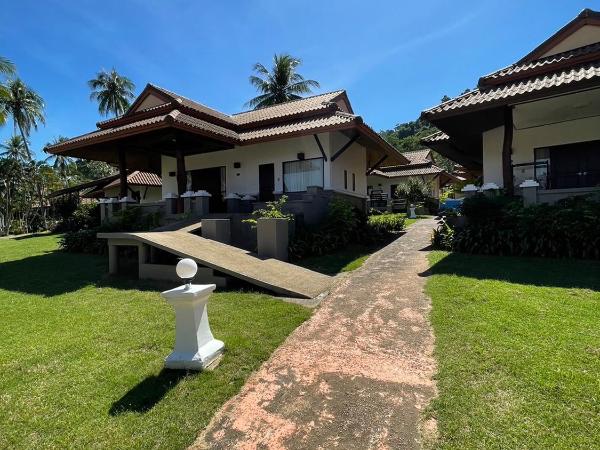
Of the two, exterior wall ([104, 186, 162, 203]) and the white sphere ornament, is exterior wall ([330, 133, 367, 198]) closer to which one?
the white sphere ornament

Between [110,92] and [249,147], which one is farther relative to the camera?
[110,92]

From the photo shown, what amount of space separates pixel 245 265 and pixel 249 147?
837 cm

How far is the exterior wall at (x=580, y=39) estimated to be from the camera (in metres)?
10.0

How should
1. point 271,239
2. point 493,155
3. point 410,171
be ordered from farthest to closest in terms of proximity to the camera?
point 410,171
point 493,155
point 271,239

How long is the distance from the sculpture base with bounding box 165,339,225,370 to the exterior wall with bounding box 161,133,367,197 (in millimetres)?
9573

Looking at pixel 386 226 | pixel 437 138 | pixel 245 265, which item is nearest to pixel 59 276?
pixel 245 265

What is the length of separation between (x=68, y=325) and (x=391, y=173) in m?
28.0

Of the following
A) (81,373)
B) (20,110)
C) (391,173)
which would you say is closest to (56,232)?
(20,110)

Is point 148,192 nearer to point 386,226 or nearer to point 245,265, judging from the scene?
point 386,226

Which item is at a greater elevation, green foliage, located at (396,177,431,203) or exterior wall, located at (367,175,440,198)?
exterior wall, located at (367,175,440,198)

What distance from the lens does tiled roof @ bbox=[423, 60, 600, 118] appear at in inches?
311

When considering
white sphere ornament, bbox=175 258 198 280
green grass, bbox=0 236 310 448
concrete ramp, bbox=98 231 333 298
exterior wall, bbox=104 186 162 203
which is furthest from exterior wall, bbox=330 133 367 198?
exterior wall, bbox=104 186 162 203

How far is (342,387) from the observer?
3150mm

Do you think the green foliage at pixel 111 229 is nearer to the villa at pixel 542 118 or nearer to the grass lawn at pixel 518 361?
the villa at pixel 542 118
